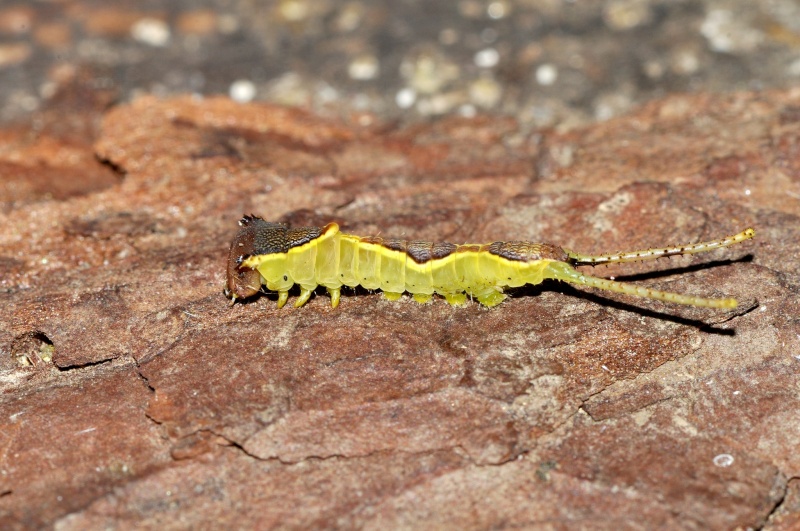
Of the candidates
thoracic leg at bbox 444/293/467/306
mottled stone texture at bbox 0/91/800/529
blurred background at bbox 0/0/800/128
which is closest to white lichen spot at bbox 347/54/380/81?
blurred background at bbox 0/0/800/128

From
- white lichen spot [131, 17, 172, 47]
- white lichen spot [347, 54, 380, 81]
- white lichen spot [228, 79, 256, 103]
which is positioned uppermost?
white lichen spot [131, 17, 172, 47]

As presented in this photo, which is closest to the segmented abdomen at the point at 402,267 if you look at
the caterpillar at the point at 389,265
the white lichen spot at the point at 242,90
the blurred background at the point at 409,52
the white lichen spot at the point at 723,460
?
the caterpillar at the point at 389,265

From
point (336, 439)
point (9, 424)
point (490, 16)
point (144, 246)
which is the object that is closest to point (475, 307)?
point (336, 439)

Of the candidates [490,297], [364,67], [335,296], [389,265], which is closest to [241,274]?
[335,296]

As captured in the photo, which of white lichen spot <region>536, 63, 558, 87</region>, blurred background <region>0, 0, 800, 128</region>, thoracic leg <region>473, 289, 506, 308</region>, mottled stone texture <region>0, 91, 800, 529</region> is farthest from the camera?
white lichen spot <region>536, 63, 558, 87</region>

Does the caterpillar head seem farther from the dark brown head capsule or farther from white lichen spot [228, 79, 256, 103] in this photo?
white lichen spot [228, 79, 256, 103]

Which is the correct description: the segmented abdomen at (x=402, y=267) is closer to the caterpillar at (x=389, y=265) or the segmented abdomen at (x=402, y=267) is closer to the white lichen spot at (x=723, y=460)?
the caterpillar at (x=389, y=265)

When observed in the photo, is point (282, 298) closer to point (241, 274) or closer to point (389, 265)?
point (241, 274)
